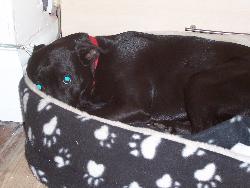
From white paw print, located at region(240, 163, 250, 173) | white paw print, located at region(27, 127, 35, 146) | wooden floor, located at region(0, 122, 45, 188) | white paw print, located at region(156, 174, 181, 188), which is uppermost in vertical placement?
white paw print, located at region(240, 163, 250, 173)

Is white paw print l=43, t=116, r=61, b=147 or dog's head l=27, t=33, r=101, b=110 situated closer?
white paw print l=43, t=116, r=61, b=147

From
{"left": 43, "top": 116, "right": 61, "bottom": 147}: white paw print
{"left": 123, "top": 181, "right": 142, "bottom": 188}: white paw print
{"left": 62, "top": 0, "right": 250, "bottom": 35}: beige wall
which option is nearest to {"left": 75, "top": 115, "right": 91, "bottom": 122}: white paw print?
{"left": 43, "top": 116, "right": 61, "bottom": 147}: white paw print

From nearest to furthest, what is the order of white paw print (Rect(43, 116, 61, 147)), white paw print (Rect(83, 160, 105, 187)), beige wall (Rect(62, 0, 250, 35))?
white paw print (Rect(83, 160, 105, 187)) < white paw print (Rect(43, 116, 61, 147)) < beige wall (Rect(62, 0, 250, 35))

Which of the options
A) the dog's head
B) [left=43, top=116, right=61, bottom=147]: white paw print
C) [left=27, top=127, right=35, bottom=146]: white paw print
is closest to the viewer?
[left=43, top=116, right=61, bottom=147]: white paw print

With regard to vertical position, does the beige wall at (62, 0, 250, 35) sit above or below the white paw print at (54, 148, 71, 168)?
above

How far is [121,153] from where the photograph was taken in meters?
1.79

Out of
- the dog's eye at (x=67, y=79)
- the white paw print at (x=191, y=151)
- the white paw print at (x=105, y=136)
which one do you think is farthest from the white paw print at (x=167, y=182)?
the dog's eye at (x=67, y=79)

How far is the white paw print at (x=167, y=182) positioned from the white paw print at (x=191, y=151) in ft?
0.39

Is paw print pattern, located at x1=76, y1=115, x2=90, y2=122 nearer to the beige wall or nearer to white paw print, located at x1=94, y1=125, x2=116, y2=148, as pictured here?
white paw print, located at x1=94, y1=125, x2=116, y2=148

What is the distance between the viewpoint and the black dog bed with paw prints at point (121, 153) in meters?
1.67

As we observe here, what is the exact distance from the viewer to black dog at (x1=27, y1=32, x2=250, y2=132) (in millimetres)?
2102

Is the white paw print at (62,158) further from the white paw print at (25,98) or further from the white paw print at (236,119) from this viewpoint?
the white paw print at (236,119)

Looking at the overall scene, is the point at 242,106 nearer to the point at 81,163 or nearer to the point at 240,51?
the point at 240,51

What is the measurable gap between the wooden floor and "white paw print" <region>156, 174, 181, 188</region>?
0.62m
